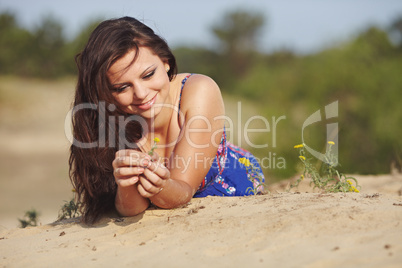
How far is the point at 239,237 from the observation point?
7.23 ft

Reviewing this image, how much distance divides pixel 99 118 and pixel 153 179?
0.88 meters

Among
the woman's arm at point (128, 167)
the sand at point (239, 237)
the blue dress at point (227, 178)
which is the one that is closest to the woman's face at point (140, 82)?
the blue dress at point (227, 178)

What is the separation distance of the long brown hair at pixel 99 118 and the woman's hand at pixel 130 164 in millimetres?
613

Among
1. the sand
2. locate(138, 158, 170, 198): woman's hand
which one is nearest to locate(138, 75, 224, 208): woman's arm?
locate(138, 158, 170, 198): woman's hand

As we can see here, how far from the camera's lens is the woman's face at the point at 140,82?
2.84 metres

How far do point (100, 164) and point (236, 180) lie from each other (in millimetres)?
1057

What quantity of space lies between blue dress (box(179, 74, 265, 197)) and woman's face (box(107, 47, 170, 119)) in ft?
1.22

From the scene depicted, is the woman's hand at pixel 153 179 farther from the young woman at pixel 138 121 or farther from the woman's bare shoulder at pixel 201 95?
the woman's bare shoulder at pixel 201 95

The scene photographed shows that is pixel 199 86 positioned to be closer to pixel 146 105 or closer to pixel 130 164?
pixel 146 105

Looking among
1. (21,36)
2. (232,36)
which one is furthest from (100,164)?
(232,36)

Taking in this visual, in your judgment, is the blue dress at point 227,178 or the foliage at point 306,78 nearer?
the blue dress at point 227,178

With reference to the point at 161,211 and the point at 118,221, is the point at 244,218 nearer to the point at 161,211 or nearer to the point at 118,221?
the point at 161,211

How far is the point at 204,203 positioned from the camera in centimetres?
296

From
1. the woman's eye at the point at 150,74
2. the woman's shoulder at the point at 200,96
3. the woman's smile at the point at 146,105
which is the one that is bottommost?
the woman's smile at the point at 146,105
